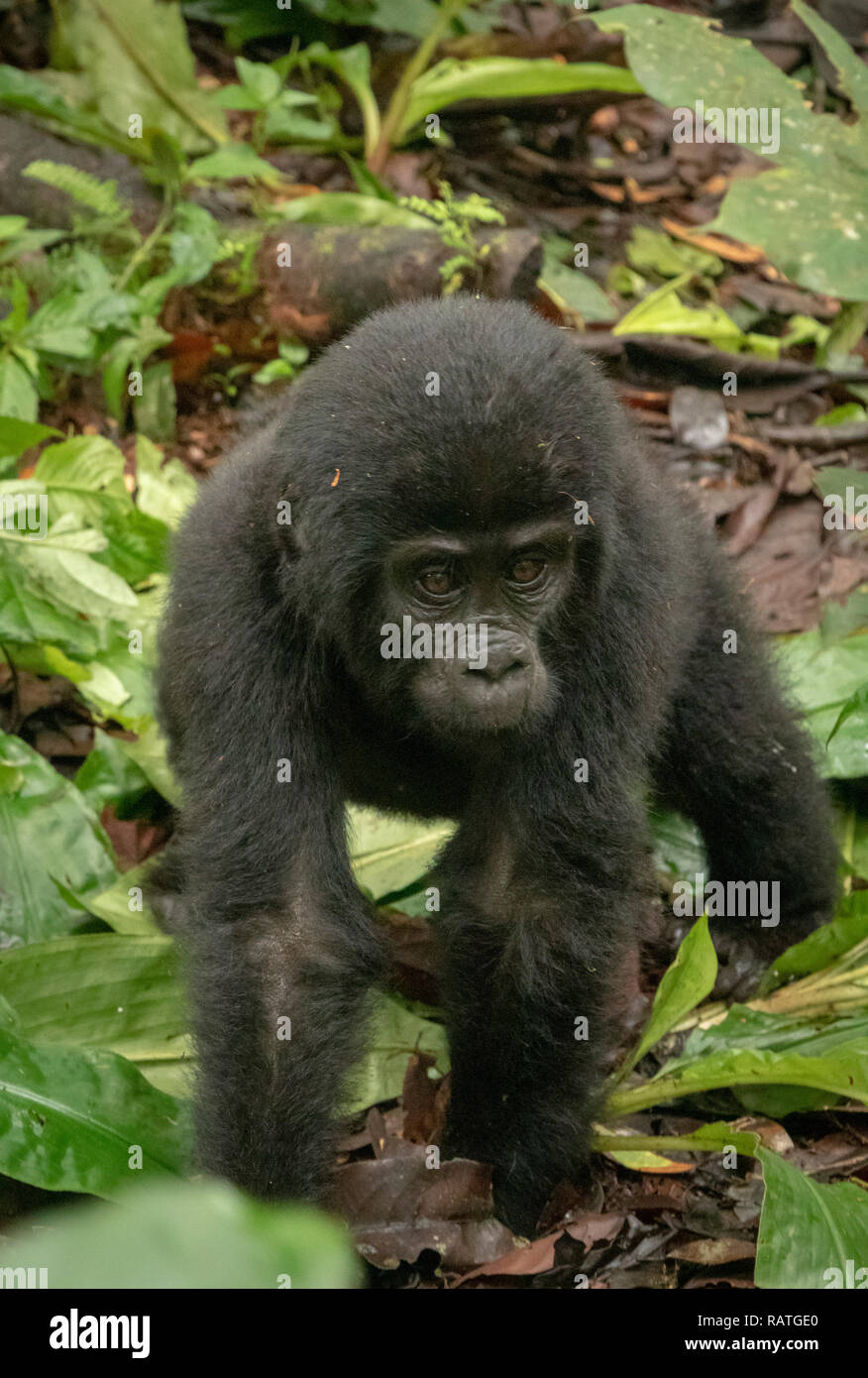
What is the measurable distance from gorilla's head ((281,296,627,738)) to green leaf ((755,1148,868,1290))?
1.54 m

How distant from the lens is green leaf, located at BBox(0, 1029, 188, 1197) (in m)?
4.16

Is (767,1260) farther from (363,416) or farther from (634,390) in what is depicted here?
(634,390)

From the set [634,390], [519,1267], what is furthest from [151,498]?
→ [519,1267]

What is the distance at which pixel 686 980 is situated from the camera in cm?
471

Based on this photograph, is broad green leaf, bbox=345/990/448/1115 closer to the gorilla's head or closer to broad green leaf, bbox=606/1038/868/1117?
broad green leaf, bbox=606/1038/868/1117

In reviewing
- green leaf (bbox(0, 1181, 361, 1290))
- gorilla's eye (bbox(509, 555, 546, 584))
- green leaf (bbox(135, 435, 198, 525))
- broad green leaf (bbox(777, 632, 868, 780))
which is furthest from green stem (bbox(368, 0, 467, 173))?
green leaf (bbox(0, 1181, 361, 1290))

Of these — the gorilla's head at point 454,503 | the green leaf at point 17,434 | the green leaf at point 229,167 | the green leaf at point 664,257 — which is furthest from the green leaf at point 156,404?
the gorilla's head at point 454,503

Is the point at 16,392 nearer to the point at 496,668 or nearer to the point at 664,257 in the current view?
the point at 496,668

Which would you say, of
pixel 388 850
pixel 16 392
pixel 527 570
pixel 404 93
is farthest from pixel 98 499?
pixel 404 93

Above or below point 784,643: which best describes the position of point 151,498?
above

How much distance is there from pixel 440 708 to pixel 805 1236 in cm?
183

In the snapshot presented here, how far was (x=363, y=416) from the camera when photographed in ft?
13.2

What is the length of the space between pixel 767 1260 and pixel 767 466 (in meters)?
5.60

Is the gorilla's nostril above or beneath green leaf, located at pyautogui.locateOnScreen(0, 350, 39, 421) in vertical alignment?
beneath
